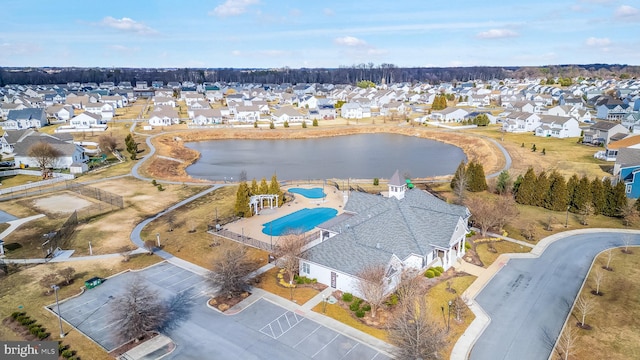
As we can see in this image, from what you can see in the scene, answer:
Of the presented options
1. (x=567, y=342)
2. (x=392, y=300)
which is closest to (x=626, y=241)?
(x=567, y=342)

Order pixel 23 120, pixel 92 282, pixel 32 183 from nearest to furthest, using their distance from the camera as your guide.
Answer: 1. pixel 92 282
2. pixel 32 183
3. pixel 23 120

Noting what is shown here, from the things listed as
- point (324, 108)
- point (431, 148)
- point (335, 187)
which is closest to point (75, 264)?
point (335, 187)

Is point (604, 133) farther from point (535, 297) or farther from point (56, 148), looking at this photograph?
point (56, 148)

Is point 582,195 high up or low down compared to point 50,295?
up

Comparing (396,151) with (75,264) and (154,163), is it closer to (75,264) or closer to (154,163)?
(154,163)

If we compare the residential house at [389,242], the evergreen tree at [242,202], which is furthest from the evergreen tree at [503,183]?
the evergreen tree at [242,202]

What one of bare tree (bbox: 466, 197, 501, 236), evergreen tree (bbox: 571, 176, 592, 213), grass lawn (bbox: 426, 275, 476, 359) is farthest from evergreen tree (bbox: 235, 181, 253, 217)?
evergreen tree (bbox: 571, 176, 592, 213)

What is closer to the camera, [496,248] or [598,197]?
[496,248]
